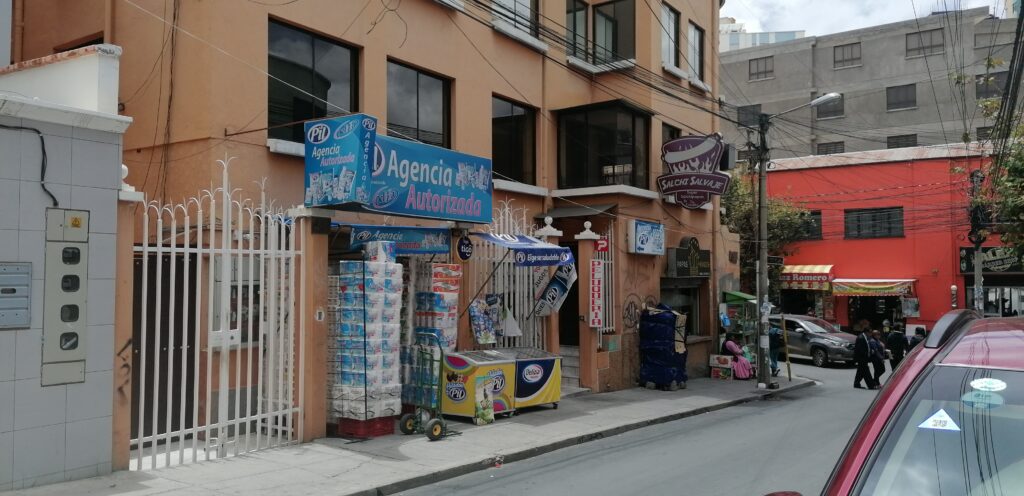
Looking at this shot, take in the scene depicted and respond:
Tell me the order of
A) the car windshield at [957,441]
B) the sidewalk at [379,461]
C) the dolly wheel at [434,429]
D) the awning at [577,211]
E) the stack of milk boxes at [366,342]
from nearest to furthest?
the car windshield at [957,441] → the sidewalk at [379,461] → the stack of milk boxes at [366,342] → the dolly wheel at [434,429] → the awning at [577,211]

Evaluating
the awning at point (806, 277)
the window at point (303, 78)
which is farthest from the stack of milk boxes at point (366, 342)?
the awning at point (806, 277)

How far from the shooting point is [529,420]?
1233 cm

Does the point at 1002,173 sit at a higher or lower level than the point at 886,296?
higher

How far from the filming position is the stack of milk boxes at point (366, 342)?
1007 centimetres

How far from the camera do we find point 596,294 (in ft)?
51.3

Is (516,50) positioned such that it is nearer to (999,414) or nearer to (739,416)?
(739,416)

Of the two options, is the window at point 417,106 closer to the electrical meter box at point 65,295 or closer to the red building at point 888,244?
the electrical meter box at point 65,295

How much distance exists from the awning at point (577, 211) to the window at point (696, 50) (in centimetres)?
644

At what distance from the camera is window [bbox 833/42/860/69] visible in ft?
143

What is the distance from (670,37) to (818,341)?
12.1 m

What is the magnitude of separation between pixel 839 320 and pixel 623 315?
71.3 ft

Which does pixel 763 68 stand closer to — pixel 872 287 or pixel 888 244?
pixel 888 244

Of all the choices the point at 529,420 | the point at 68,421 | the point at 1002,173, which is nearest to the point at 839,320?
the point at 1002,173

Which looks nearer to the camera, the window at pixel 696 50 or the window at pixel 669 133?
the window at pixel 669 133
